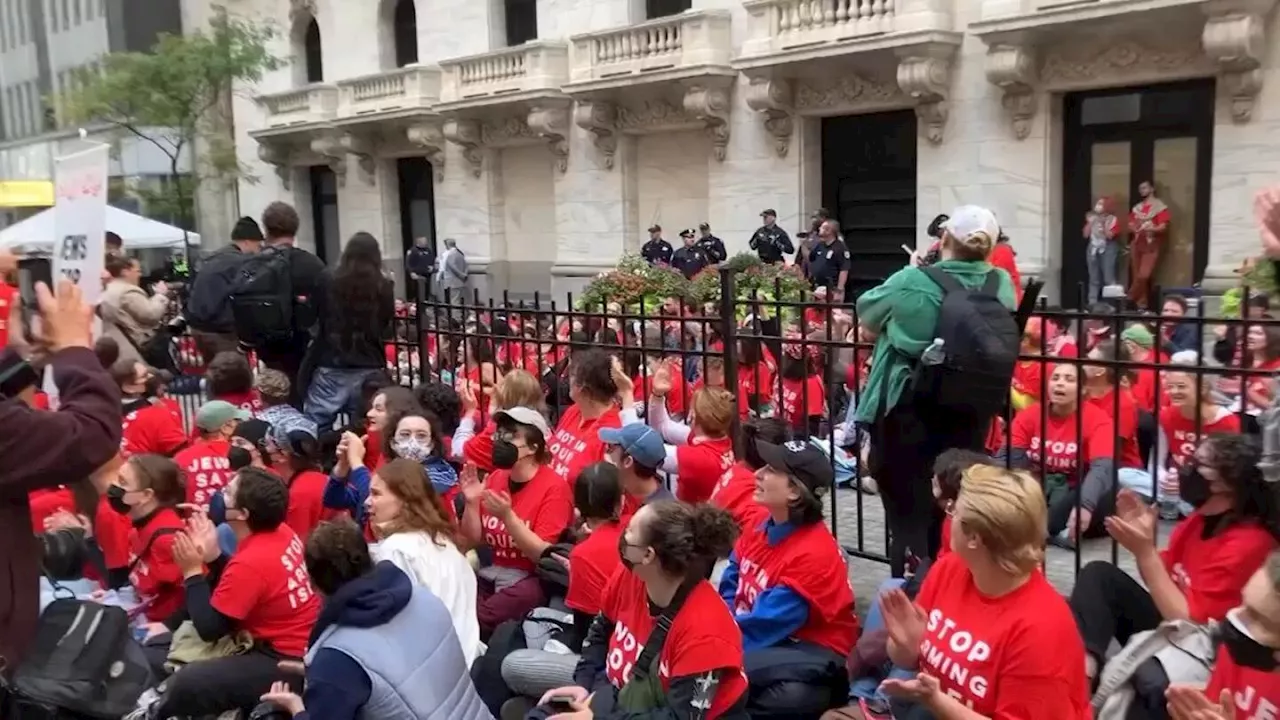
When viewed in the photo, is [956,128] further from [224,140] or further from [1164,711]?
[224,140]

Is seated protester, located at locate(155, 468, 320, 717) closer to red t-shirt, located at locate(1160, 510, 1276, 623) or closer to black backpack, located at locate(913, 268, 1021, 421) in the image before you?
black backpack, located at locate(913, 268, 1021, 421)

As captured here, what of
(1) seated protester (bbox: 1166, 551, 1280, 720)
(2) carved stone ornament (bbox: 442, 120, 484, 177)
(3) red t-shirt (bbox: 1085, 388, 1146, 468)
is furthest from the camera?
(2) carved stone ornament (bbox: 442, 120, 484, 177)

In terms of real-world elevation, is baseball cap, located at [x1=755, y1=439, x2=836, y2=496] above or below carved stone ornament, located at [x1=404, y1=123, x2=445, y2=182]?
below

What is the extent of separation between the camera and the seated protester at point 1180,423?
5000 mm

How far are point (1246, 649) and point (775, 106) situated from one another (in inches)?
570

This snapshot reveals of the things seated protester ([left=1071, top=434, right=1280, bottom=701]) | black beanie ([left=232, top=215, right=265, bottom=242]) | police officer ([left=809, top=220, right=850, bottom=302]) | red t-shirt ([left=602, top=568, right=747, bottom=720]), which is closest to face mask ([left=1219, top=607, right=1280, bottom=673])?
seated protester ([left=1071, top=434, right=1280, bottom=701])

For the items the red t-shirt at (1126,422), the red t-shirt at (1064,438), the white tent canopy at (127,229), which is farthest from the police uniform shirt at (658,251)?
the red t-shirt at (1126,422)

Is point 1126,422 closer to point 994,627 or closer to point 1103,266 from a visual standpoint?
point 994,627

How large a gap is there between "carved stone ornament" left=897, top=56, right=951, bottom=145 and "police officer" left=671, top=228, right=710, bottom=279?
3.56 m

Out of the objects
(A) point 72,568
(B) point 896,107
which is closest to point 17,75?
(B) point 896,107

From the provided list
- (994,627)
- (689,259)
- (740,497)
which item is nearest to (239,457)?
(740,497)

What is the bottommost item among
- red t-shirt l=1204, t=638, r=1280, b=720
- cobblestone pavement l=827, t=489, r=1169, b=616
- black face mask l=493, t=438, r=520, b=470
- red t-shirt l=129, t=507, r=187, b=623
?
cobblestone pavement l=827, t=489, r=1169, b=616

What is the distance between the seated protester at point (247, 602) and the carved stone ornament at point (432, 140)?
62.4 ft

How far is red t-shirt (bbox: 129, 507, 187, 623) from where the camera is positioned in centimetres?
496
